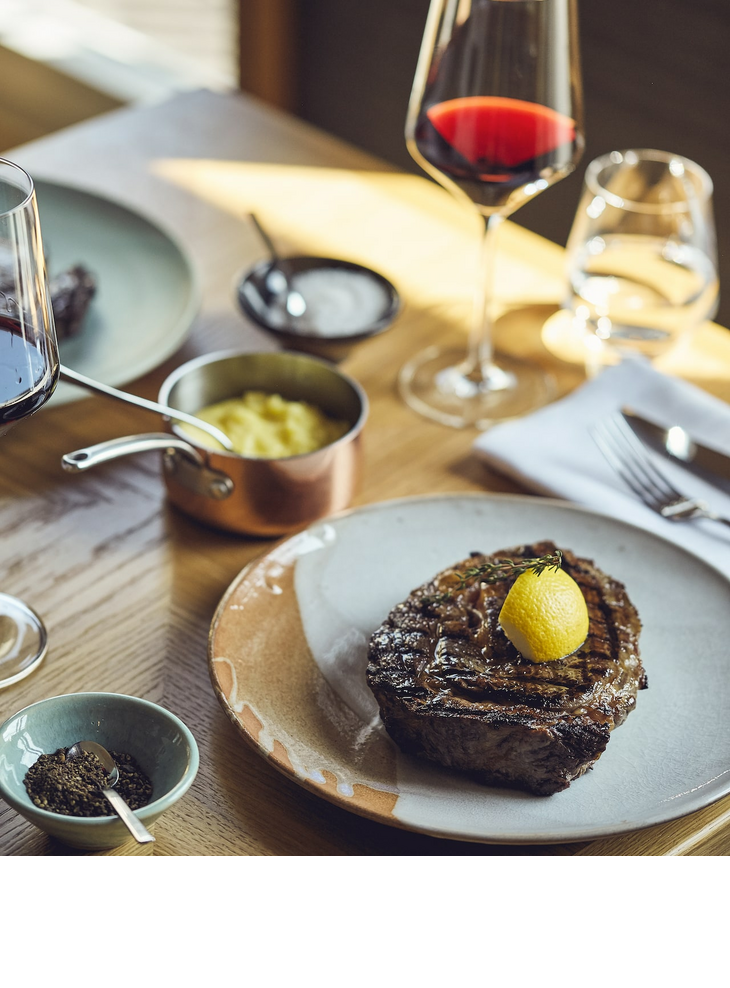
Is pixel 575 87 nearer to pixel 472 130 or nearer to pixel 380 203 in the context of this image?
pixel 472 130

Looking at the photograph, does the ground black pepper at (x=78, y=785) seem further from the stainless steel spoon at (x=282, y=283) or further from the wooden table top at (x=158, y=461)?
the stainless steel spoon at (x=282, y=283)

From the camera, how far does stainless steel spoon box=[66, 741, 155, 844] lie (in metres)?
0.80

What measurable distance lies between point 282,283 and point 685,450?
601 millimetres

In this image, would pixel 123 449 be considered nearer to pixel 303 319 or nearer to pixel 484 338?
pixel 303 319

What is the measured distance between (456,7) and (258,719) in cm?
86

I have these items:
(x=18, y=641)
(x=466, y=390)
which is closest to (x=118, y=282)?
(x=466, y=390)

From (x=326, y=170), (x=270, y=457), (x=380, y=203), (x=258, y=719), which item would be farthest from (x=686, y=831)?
(x=326, y=170)

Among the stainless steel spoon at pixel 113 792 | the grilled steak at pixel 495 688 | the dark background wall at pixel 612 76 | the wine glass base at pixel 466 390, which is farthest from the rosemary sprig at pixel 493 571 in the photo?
the dark background wall at pixel 612 76

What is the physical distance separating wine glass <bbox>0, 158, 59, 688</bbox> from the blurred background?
4.89 ft

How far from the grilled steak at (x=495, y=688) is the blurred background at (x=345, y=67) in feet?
5.27

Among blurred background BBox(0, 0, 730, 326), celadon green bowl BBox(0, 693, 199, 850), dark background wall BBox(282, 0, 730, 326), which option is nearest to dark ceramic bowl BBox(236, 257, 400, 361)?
celadon green bowl BBox(0, 693, 199, 850)

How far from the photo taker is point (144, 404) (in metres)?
1.15

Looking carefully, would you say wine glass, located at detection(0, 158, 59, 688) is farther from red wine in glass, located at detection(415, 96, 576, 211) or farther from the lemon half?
red wine in glass, located at detection(415, 96, 576, 211)

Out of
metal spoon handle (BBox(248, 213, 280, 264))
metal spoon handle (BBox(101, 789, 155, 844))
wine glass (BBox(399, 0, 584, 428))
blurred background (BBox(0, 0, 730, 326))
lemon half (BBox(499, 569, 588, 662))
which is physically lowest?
blurred background (BBox(0, 0, 730, 326))
